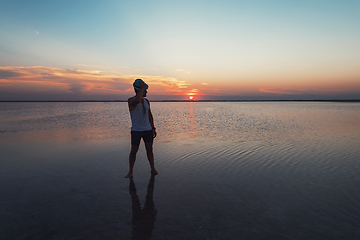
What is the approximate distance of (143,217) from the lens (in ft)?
11.3

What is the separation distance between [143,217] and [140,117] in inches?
101

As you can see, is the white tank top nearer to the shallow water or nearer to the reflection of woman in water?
the shallow water

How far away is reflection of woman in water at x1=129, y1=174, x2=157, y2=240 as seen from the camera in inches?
118

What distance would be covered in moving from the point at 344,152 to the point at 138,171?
7.77m

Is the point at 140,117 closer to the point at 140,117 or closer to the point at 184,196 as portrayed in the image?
the point at 140,117

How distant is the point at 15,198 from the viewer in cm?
410

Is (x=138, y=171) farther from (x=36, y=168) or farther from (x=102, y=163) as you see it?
(x=36, y=168)

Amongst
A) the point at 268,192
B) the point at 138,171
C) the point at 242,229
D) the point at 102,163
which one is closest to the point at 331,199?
the point at 268,192

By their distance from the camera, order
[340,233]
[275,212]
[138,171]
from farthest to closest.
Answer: [138,171], [275,212], [340,233]

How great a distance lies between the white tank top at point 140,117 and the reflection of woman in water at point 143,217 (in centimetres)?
162

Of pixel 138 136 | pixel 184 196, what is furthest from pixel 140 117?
pixel 184 196

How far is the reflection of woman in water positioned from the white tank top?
162 cm

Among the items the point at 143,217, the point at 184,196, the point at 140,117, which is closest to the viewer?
the point at 143,217

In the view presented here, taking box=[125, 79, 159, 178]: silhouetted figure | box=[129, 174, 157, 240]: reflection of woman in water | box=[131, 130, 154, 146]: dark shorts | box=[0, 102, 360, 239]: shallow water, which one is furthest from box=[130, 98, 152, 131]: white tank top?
box=[129, 174, 157, 240]: reflection of woman in water
